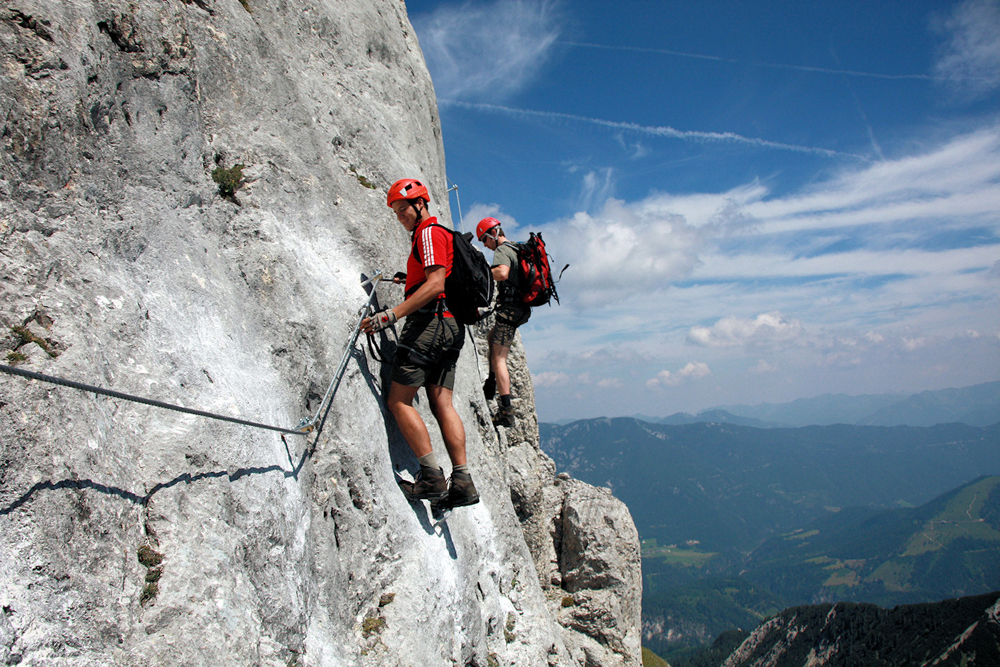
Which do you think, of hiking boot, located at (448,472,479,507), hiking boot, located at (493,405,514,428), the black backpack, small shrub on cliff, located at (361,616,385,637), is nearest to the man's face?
the black backpack

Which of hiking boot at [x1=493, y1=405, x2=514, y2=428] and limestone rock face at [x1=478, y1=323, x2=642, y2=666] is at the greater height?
hiking boot at [x1=493, y1=405, x2=514, y2=428]

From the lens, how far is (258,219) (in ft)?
25.9

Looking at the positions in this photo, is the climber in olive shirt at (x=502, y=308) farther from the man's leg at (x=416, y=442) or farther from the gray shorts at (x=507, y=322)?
the man's leg at (x=416, y=442)

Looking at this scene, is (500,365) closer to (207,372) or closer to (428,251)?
(428,251)

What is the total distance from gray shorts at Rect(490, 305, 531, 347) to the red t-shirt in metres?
5.35

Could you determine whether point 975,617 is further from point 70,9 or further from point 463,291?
point 70,9

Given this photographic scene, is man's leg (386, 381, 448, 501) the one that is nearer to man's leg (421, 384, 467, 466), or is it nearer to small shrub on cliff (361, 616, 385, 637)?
man's leg (421, 384, 467, 466)

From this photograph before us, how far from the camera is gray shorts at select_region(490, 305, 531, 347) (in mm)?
13547

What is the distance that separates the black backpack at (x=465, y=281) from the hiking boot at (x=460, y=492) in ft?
8.05

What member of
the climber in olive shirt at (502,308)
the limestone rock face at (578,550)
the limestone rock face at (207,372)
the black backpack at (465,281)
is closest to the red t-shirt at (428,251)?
the black backpack at (465,281)

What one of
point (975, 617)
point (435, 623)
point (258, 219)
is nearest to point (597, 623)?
point (435, 623)

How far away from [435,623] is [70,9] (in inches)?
346

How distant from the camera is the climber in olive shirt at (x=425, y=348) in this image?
7768mm

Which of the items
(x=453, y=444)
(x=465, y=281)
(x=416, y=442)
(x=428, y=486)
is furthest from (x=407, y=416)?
(x=465, y=281)
